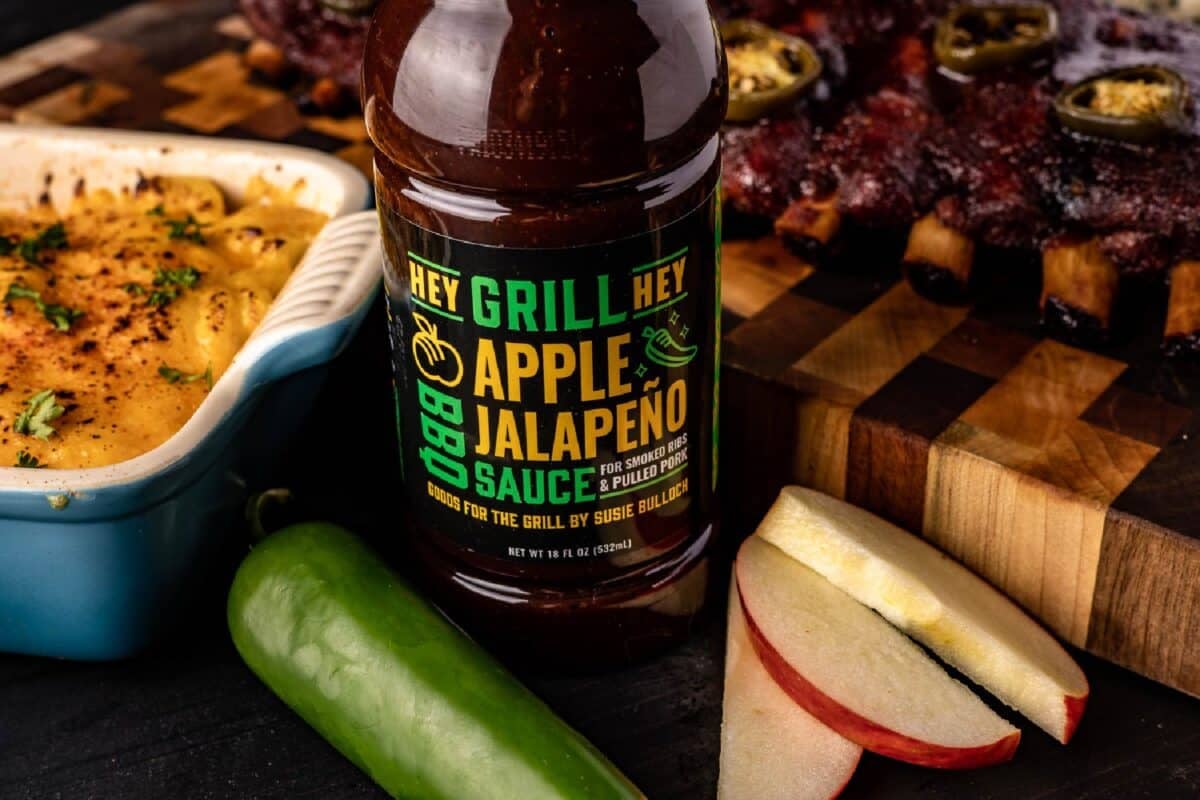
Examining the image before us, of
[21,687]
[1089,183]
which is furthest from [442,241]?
[1089,183]

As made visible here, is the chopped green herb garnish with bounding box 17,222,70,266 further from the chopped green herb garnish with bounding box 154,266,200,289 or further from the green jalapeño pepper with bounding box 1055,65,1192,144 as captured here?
the green jalapeño pepper with bounding box 1055,65,1192,144

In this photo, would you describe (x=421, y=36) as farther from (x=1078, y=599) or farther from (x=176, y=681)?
(x=1078, y=599)

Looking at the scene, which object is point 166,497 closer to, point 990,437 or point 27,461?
point 27,461

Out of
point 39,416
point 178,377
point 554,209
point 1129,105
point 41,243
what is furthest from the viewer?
point 41,243

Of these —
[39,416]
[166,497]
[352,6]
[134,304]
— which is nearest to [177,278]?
[134,304]

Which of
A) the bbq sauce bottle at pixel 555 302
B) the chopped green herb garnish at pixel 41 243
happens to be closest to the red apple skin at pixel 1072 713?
the bbq sauce bottle at pixel 555 302

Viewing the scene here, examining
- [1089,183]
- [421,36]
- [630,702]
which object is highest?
[421,36]

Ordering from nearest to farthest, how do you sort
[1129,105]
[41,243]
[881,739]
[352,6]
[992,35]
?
1. [881,739]
2. [1129,105]
3. [41,243]
4. [992,35]
5. [352,6]

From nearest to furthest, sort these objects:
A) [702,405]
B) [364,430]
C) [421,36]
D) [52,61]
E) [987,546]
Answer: [421,36] < [702,405] < [987,546] < [364,430] < [52,61]
